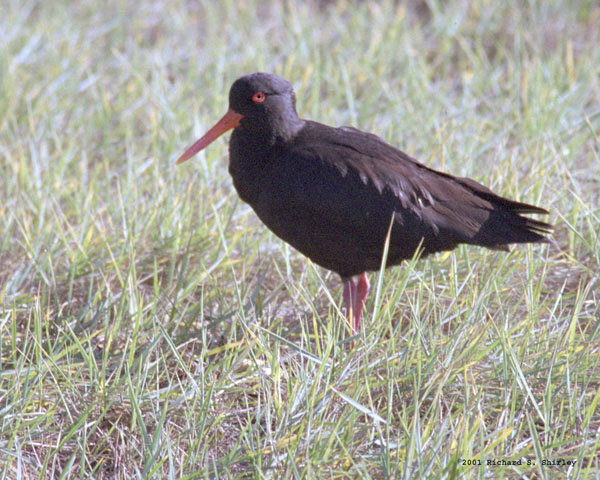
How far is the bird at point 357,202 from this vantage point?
3.10 meters

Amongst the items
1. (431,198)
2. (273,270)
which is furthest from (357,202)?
(273,270)

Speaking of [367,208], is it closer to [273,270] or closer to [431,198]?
[431,198]

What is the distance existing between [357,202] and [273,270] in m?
0.71

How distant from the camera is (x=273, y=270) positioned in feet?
12.0

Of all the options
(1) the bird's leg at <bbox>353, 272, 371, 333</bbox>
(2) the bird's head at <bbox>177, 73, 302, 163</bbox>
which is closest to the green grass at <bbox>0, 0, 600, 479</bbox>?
(1) the bird's leg at <bbox>353, 272, 371, 333</bbox>

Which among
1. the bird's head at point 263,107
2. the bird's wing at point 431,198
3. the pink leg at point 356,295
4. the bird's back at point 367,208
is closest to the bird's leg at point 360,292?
the pink leg at point 356,295

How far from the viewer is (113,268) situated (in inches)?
138

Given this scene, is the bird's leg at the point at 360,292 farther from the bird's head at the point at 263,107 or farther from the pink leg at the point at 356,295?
the bird's head at the point at 263,107

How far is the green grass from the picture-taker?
2500mm

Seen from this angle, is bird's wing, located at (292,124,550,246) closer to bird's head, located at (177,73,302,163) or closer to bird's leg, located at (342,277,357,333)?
bird's head, located at (177,73,302,163)

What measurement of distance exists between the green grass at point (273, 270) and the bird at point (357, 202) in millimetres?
128

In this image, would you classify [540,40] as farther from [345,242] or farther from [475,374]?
[475,374]

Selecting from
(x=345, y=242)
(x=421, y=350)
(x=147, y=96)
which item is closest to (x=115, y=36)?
(x=147, y=96)

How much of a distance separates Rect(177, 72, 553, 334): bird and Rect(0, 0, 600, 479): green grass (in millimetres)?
128
